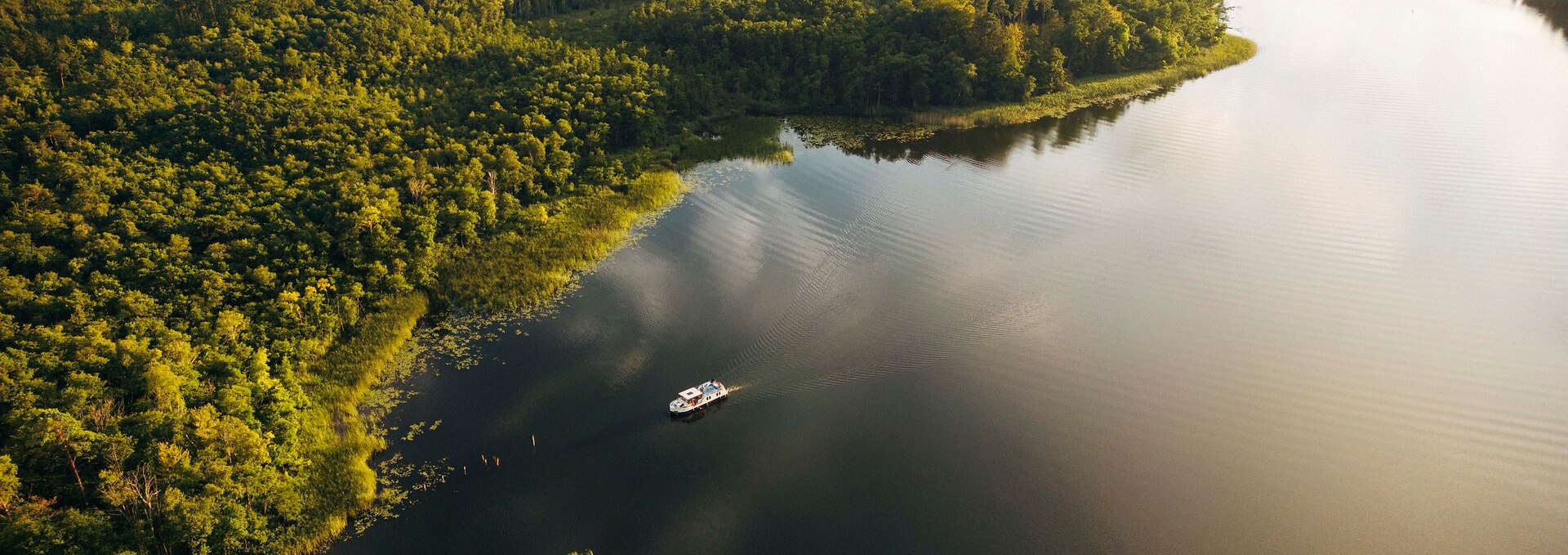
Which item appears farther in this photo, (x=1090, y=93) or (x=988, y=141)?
(x=1090, y=93)

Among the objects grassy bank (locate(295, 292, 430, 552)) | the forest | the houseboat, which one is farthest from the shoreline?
the houseboat

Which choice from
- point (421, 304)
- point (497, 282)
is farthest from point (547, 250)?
point (421, 304)

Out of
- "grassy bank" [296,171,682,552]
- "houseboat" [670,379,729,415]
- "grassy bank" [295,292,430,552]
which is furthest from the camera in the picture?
"houseboat" [670,379,729,415]

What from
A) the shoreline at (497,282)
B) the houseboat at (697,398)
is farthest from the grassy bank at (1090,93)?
the houseboat at (697,398)

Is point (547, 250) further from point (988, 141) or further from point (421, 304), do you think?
point (988, 141)

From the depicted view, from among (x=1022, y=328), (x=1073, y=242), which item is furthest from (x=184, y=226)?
(x=1073, y=242)

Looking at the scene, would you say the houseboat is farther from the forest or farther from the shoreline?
the forest

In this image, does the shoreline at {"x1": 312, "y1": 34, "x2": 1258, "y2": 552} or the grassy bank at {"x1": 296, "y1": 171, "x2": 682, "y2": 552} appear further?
the shoreline at {"x1": 312, "y1": 34, "x2": 1258, "y2": 552}
